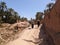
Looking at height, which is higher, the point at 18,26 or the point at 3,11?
the point at 3,11

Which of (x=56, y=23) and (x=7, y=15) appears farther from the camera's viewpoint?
(x=7, y=15)

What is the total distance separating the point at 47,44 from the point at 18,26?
1675 centimetres

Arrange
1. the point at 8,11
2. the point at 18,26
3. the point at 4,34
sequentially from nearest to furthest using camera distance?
the point at 4,34, the point at 18,26, the point at 8,11

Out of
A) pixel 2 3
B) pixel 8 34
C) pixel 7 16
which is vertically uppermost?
pixel 2 3

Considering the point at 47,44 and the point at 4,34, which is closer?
the point at 47,44

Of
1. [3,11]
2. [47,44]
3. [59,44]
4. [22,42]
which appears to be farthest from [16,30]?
[3,11]

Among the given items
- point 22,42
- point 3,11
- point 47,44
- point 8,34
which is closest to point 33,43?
point 22,42

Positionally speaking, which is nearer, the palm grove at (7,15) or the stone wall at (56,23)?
the stone wall at (56,23)

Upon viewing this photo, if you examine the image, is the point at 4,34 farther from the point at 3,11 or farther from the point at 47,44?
the point at 3,11

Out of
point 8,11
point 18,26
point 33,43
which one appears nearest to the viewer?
point 33,43

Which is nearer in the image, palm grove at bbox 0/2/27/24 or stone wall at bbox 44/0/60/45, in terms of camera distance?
stone wall at bbox 44/0/60/45

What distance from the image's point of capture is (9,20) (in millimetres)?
49719

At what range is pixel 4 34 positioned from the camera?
92.2ft

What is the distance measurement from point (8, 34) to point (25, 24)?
4.20m
